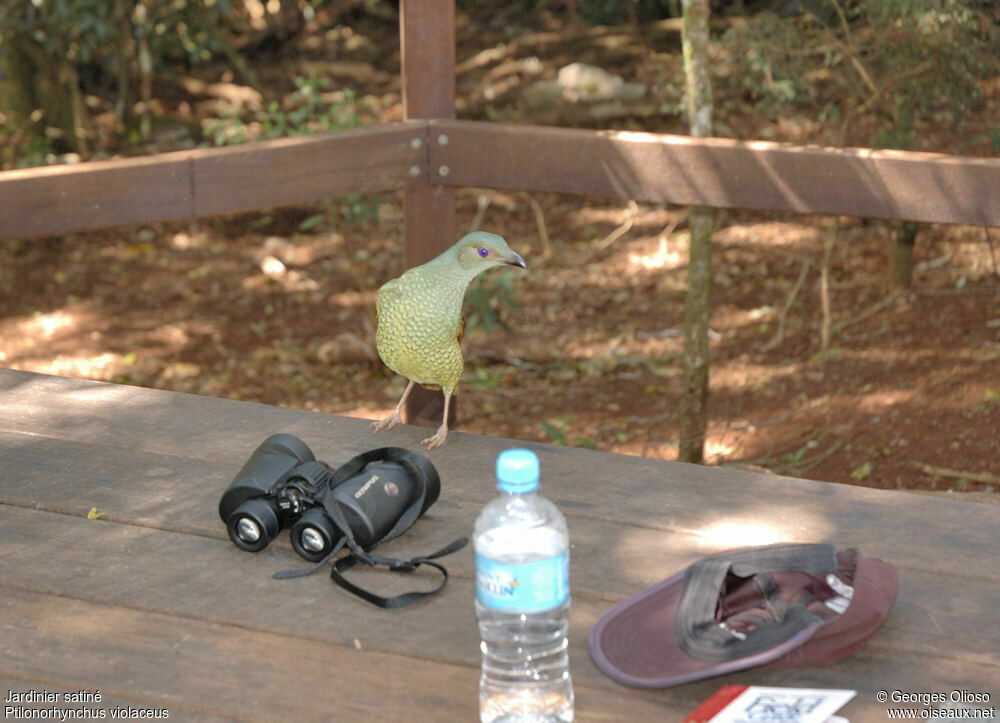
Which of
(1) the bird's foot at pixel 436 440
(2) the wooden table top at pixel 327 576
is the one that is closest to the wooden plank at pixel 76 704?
(2) the wooden table top at pixel 327 576

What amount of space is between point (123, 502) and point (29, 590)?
368 mm

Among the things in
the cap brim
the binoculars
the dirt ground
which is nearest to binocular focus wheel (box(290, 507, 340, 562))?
the binoculars

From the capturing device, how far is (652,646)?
1.88 meters

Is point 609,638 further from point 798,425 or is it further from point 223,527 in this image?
point 798,425

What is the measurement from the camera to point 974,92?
5773 mm

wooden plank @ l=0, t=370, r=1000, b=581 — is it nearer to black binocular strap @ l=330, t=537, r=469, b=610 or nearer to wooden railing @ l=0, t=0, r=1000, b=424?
black binocular strap @ l=330, t=537, r=469, b=610

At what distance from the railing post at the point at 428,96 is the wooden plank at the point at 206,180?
0.08 metres

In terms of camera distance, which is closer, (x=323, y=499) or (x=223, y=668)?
(x=223, y=668)

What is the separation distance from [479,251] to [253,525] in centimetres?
103

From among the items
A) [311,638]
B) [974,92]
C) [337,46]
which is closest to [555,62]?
[337,46]

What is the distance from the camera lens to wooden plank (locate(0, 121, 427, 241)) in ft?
10.8

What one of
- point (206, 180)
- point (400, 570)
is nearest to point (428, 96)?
point (206, 180)

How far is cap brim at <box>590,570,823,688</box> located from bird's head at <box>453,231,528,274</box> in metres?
1.20

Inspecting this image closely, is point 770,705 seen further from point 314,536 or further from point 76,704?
point 76,704
